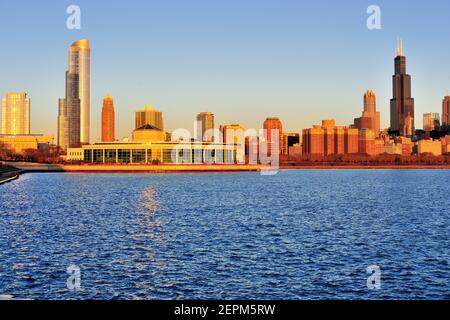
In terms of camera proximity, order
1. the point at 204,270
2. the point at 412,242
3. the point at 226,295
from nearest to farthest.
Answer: the point at 226,295 < the point at 204,270 < the point at 412,242

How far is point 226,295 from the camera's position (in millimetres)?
25062

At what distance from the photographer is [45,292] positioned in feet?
82.9

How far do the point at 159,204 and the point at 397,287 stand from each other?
50882 millimetres

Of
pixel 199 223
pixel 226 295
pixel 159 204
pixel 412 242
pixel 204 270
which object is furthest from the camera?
pixel 159 204

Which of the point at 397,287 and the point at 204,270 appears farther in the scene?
the point at 204,270

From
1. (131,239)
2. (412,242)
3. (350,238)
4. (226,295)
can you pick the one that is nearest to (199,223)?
(131,239)

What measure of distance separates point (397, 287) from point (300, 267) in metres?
5.84
